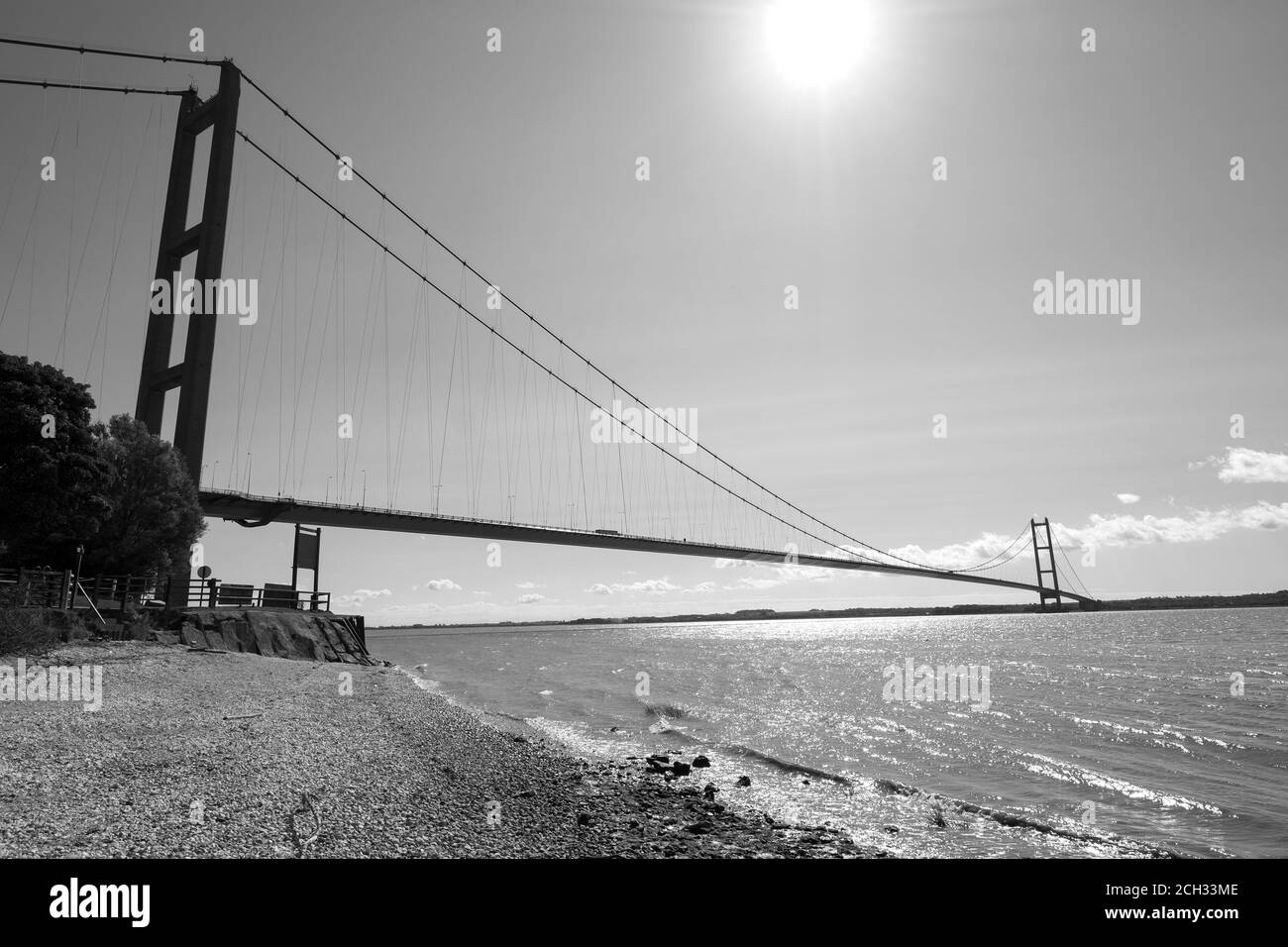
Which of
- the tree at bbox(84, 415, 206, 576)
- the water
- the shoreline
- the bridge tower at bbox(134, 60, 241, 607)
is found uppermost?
the bridge tower at bbox(134, 60, 241, 607)

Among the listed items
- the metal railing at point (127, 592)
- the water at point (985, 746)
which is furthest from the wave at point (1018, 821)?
the metal railing at point (127, 592)

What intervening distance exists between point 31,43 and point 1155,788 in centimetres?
6678

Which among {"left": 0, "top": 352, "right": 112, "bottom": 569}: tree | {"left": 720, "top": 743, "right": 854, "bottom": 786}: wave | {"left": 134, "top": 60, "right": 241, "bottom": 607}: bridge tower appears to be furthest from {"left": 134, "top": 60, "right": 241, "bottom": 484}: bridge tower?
{"left": 720, "top": 743, "right": 854, "bottom": 786}: wave

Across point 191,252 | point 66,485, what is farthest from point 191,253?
point 66,485

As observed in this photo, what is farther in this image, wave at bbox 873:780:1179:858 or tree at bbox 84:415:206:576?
tree at bbox 84:415:206:576

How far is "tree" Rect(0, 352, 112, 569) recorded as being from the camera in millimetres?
22297

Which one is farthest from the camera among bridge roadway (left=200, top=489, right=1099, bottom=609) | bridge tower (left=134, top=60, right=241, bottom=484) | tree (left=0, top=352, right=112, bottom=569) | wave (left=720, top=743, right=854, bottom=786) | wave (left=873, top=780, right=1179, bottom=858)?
bridge roadway (left=200, top=489, right=1099, bottom=609)

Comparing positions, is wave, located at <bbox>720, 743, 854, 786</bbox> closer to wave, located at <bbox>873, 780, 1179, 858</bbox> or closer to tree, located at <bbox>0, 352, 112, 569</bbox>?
wave, located at <bbox>873, 780, 1179, 858</bbox>

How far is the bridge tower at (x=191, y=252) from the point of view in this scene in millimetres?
39969

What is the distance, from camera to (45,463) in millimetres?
22547

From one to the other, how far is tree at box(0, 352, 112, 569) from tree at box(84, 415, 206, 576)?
10.8 ft

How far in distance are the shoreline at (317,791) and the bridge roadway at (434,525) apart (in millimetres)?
38432

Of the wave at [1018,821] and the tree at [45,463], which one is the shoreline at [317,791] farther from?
the tree at [45,463]

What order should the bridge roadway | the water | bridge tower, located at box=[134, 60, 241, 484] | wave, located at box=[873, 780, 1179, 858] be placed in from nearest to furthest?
1. wave, located at box=[873, 780, 1179, 858]
2. the water
3. bridge tower, located at box=[134, 60, 241, 484]
4. the bridge roadway
